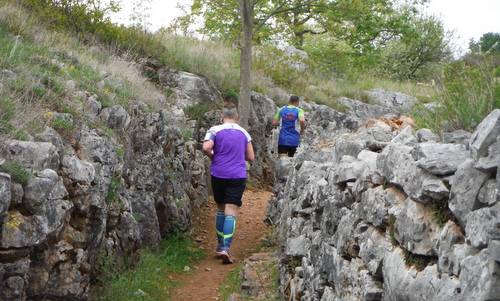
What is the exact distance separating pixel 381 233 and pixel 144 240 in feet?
15.9

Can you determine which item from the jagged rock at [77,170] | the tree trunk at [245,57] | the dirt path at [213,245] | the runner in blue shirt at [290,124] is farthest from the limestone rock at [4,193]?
the tree trunk at [245,57]

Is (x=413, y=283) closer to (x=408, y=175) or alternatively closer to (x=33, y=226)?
(x=408, y=175)

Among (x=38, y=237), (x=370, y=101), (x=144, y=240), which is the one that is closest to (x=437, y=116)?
(x=38, y=237)

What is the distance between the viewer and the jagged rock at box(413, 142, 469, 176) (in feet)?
10.4

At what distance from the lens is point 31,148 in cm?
527

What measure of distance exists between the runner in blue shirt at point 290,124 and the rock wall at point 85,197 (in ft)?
7.57

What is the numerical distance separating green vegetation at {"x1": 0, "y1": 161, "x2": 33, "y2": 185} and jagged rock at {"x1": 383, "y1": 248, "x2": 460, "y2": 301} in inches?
126

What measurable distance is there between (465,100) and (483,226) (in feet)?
5.49

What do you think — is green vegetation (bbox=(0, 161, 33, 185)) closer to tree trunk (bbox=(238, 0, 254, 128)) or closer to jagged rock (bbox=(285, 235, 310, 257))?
jagged rock (bbox=(285, 235, 310, 257))

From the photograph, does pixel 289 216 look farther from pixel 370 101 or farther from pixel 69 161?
pixel 370 101

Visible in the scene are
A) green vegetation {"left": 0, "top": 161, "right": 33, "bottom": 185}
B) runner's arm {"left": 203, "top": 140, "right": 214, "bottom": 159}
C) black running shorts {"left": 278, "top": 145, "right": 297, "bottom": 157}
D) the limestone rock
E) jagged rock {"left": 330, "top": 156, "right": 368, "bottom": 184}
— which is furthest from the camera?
black running shorts {"left": 278, "top": 145, "right": 297, "bottom": 157}

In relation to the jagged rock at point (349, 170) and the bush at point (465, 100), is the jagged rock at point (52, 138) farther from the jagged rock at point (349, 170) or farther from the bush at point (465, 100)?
the bush at point (465, 100)

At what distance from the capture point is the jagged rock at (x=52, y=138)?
5680mm

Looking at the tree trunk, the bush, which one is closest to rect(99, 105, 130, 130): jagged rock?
the bush
